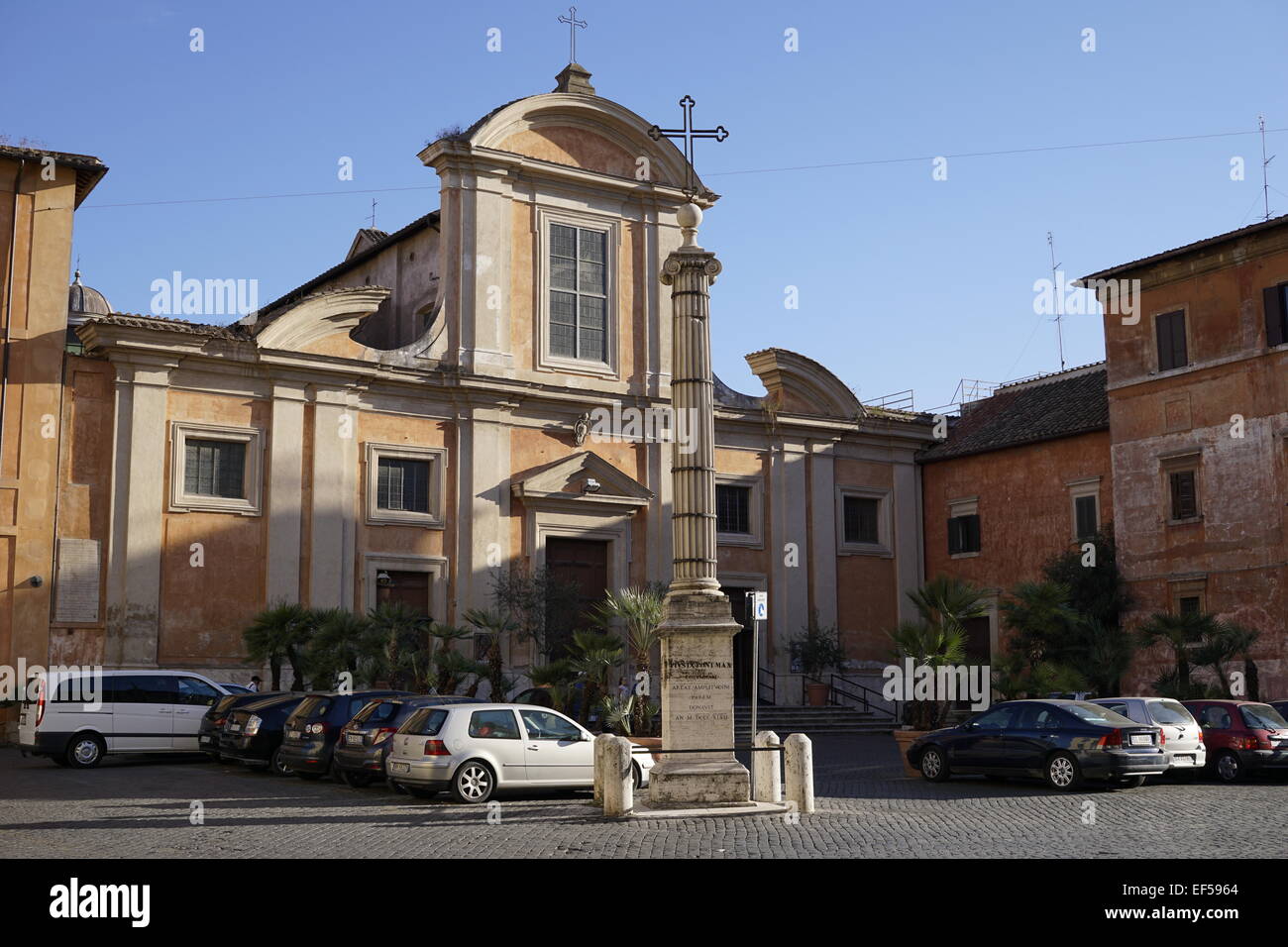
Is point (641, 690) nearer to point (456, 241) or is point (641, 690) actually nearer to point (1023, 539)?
point (456, 241)

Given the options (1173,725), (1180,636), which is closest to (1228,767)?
(1173,725)

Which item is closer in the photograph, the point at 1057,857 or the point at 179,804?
the point at 1057,857

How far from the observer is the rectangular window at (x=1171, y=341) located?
31453mm

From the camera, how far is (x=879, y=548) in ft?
123

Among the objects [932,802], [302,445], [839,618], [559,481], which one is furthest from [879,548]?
[932,802]

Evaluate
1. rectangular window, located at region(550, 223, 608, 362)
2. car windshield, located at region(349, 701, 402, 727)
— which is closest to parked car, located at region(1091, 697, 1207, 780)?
car windshield, located at region(349, 701, 402, 727)

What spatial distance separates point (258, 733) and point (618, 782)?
24.5ft

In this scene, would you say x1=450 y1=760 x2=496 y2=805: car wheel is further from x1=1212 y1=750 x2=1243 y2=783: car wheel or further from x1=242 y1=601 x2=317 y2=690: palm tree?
x1=1212 y1=750 x2=1243 y2=783: car wheel

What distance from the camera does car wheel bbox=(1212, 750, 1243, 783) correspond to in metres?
20.9

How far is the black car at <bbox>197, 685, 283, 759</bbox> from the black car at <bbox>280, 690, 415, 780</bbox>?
1586 mm

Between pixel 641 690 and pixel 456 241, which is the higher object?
pixel 456 241

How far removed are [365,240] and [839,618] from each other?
56.2ft

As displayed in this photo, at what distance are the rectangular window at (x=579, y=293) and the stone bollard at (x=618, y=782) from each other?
18343 millimetres
